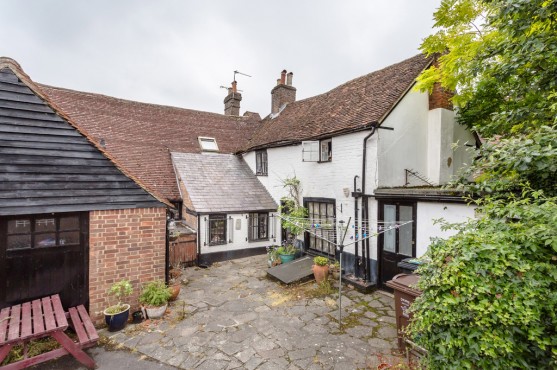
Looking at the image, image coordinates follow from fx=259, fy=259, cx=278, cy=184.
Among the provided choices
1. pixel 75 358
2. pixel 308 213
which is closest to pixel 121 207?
pixel 75 358

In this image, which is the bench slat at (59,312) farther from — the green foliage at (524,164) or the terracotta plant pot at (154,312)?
the green foliage at (524,164)

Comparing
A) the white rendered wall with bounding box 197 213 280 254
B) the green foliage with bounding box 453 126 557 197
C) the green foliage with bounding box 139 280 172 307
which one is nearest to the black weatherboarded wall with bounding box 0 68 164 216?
the green foliage with bounding box 139 280 172 307

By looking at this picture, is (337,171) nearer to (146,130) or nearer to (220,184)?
(220,184)

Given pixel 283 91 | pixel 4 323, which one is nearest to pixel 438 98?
pixel 283 91

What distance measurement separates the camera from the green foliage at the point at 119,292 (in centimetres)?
618

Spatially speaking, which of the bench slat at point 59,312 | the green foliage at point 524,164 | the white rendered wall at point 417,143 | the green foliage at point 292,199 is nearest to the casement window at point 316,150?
the green foliage at point 292,199

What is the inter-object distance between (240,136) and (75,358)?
15735 mm

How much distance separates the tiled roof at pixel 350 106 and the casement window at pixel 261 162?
532 mm

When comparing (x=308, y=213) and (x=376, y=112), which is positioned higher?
(x=376, y=112)

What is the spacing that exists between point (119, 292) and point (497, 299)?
7227 millimetres

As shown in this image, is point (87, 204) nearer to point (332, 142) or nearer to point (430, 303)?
point (430, 303)

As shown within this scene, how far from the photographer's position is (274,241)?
44.9 feet

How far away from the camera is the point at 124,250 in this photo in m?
6.66

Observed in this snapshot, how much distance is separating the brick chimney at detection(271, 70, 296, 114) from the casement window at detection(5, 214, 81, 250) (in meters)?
14.3
